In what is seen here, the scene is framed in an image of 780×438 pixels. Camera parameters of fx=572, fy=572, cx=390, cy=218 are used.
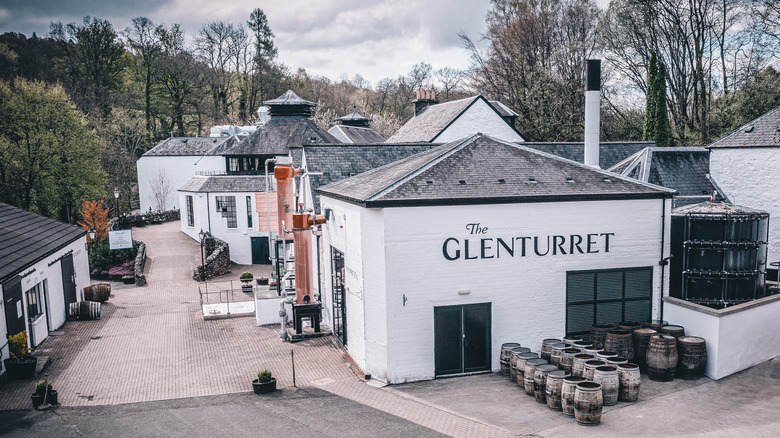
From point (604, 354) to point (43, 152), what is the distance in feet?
123

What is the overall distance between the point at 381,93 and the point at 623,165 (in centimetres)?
5675

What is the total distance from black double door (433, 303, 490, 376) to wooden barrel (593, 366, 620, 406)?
10.3 feet

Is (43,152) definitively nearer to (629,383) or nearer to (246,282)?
(246,282)

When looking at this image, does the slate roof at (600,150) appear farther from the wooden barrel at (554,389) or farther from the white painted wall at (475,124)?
the wooden barrel at (554,389)

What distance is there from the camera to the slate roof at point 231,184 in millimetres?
36250

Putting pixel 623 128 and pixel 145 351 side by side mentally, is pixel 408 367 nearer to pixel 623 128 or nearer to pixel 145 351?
pixel 145 351

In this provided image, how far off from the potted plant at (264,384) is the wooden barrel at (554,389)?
633 centimetres

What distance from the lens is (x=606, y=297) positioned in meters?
15.3

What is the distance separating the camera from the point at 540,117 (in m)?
44.4

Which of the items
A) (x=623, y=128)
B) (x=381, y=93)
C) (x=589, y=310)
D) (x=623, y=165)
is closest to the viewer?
(x=589, y=310)

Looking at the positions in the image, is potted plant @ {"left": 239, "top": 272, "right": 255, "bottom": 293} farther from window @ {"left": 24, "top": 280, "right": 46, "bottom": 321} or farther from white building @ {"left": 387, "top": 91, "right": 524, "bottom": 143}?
white building @ {"left": 387, "top": 91, "right": 524, "bottom": 143}

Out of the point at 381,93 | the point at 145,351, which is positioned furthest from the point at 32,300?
the point at 381,93

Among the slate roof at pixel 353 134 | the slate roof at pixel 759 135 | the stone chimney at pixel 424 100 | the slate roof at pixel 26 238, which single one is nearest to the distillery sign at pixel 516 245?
the slate roof at pixel 759 135

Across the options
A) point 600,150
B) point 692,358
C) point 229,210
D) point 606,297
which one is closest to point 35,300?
point 606,297
